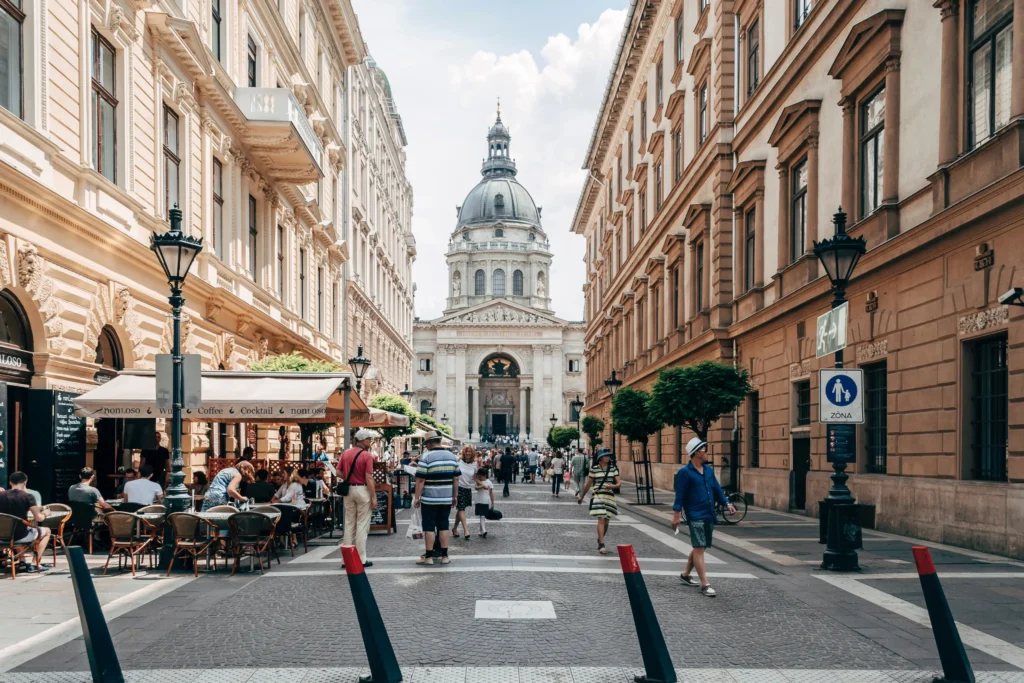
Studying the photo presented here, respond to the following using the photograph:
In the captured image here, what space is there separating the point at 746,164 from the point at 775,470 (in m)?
7.67

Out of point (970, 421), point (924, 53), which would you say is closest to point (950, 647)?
point (970, 421)

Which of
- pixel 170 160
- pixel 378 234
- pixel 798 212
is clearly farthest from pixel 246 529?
pixel 378 234

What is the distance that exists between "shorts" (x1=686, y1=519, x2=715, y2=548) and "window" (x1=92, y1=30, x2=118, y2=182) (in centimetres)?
1125

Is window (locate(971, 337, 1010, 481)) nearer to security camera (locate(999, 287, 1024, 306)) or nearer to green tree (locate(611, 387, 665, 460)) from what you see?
security camera (locate(999, 287, 1024, 306))

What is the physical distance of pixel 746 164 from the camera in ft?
80.0

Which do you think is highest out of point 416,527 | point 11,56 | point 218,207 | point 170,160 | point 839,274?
point 170,160

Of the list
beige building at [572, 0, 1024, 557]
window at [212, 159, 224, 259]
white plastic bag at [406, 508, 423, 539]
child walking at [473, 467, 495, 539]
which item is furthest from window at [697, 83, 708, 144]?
white plastic bag at [406, 508, 423, 539]

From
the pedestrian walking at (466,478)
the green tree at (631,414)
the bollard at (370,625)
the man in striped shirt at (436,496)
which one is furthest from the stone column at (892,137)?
the green tree at (631,414)

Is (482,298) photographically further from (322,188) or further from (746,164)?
(746,164)

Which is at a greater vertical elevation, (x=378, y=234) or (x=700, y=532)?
(x=378, y=234)

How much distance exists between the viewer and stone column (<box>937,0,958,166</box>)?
13938mm

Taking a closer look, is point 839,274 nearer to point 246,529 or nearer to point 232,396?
point 246,529

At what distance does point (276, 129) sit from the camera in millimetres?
24062

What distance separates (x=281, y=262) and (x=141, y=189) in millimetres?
11196
